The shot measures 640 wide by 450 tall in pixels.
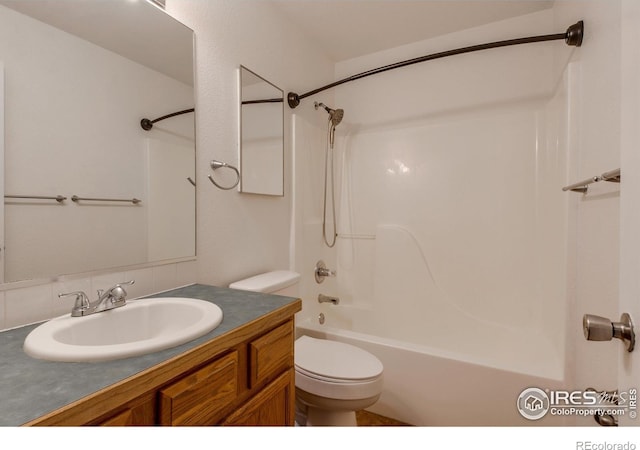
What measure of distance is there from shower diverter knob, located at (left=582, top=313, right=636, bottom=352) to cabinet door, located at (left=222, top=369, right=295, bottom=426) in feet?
2.67

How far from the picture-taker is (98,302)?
892 millimetres

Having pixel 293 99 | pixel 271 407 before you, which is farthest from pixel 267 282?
Result: pixel 293 99

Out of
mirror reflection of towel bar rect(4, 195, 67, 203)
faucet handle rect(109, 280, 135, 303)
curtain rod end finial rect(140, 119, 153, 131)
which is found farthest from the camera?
curtain rod end finial rect(140, 119, 153, 131)

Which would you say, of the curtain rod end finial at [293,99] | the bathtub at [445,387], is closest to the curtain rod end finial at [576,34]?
the curtain rod end finial at [293,99]

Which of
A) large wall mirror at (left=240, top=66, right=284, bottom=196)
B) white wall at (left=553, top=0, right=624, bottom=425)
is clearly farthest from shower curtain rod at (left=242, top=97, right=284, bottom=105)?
white wall at (left=553, top=0, right=624, bottom=425)

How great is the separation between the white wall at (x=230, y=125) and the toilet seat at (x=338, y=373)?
0.54m

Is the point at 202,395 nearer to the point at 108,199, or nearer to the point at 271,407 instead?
the point at 271,407

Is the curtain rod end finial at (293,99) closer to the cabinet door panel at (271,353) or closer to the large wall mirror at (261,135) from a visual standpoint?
the large wall mirror at (261,135)

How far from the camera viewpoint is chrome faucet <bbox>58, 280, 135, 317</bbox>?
859 millimetres

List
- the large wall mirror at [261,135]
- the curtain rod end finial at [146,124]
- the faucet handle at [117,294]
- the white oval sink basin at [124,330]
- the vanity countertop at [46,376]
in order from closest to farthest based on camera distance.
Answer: the vanity countertop at [46,376]
the white oval sink basin at [124,330]
the faucet handle at [117,294]
the curtain rod end finial at [146,124]
the large wall mirror at [261,135]

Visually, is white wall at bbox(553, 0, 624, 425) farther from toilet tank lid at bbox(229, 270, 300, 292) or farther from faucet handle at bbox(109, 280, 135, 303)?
faucet handle at bbox(109, 280, 135, 303)

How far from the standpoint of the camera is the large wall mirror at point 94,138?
2.72 ft

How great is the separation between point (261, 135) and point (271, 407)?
131cm
